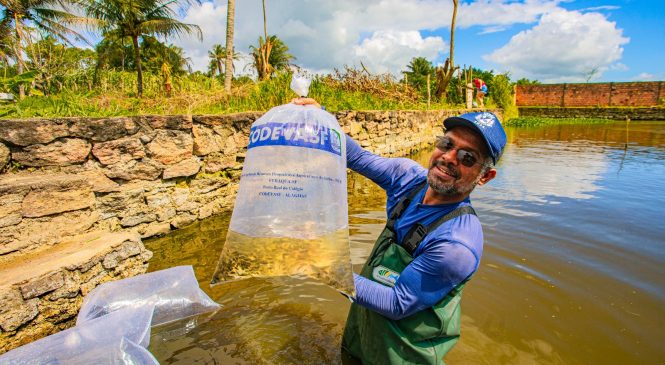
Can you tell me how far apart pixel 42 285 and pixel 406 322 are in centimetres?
236

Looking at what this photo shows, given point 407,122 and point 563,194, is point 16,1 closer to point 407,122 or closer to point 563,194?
point 407,122

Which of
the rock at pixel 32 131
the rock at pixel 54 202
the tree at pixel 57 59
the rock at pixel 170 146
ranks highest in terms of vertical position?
the tree at pixel 57 59

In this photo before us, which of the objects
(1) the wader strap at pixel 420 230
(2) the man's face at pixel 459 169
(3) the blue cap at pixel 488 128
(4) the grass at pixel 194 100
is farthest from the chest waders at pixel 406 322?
(4) the grass at pixel 194 100

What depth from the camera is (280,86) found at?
7172mm

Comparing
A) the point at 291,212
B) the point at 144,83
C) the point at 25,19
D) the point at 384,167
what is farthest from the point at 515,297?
the point at 25,19

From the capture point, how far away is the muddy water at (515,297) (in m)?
2.55

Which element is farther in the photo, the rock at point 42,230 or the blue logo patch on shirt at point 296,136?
the rock at point 42,230

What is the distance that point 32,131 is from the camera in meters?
3.11

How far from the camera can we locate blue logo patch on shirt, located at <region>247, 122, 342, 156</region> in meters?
1.45

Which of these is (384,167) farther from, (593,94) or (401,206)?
(593,94)

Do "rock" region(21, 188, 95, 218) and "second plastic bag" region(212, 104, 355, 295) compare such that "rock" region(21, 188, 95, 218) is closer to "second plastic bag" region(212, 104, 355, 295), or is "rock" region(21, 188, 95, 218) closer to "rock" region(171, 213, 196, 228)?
"rock" region(171, 213, 196, 228)

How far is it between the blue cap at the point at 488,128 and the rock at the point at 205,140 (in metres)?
3.66

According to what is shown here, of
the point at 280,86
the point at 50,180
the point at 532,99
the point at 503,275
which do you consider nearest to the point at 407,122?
the point at 280,86

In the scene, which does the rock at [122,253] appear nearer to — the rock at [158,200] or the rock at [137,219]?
the rock at [137,219]
